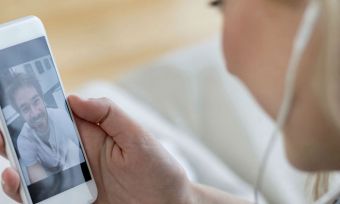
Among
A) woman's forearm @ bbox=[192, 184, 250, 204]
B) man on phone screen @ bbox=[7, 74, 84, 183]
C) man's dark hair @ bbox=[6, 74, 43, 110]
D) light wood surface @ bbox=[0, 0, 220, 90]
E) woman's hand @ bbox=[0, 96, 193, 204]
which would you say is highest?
man's dark hair @ bbox=[6, 74, 43, 110]

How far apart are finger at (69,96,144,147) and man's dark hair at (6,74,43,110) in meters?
0.04

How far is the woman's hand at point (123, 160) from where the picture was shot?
76 cm

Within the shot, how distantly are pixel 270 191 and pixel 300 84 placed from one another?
60 cm

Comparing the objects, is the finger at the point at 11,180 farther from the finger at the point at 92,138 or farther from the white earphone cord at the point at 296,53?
the white earphone cord at the point at 296,53

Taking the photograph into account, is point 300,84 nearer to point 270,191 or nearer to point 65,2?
point 270,191

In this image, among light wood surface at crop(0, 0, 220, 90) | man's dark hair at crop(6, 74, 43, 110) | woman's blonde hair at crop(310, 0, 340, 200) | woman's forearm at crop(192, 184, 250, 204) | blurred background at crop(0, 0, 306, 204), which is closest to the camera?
woman's blonde hair at crop(310, 0, 340, 200)

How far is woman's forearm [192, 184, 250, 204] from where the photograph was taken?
843mm

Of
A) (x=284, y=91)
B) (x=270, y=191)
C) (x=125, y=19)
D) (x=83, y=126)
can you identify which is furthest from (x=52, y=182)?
(x=125, y=19)

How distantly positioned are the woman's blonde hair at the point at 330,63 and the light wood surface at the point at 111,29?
3.90 ft

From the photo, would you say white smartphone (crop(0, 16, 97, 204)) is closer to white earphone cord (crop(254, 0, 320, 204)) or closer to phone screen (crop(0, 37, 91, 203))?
phone screen (crop(0, 37, 91, 203))

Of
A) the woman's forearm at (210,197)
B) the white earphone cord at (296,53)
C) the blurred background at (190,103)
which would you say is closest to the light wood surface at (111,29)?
the blurred background at (190,103)

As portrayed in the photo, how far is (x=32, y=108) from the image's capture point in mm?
723

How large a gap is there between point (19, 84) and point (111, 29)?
3.80 feet

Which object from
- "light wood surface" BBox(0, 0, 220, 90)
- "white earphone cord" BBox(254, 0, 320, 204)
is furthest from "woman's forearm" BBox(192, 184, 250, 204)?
"light wood surface" BBox(0, 0, 220, 90)
